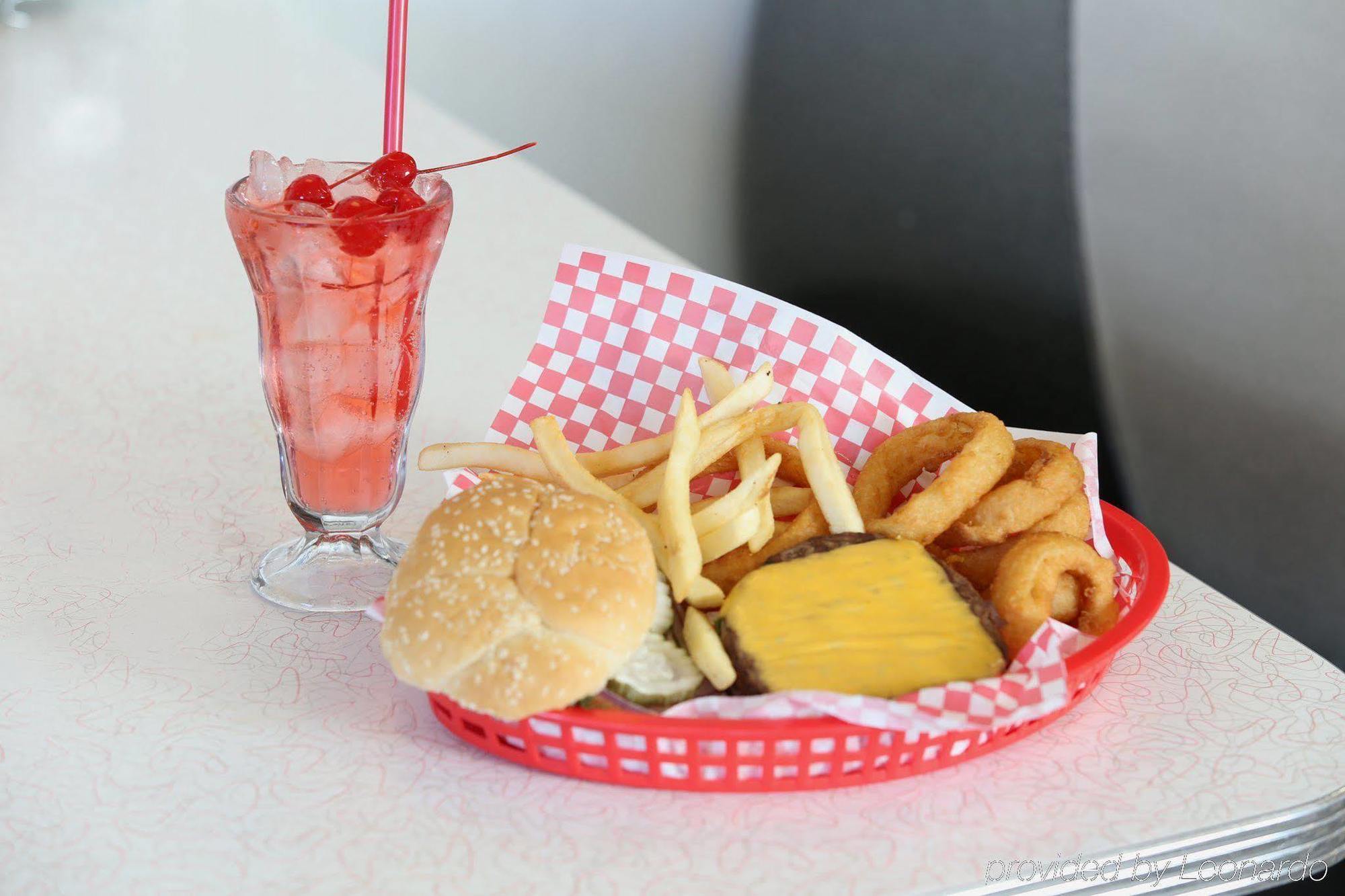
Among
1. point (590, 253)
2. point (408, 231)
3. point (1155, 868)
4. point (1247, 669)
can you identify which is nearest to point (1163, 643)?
point (1247, 669)

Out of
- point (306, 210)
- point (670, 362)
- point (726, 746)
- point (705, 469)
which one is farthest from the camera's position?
point (670, 362)

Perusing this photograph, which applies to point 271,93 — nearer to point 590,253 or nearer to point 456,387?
point 456,387

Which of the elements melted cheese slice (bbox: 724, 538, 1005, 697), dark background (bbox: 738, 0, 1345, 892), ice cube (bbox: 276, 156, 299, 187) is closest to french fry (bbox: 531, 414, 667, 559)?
melted cheese slice (bbox: 724, 538, 1005, 697)

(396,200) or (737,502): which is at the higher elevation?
(396,200)

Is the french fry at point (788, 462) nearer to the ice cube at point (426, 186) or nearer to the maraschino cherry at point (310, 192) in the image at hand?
the ice cube at point (426, 186)

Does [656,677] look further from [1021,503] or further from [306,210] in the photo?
[306,210]

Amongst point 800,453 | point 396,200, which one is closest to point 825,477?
point 800,453

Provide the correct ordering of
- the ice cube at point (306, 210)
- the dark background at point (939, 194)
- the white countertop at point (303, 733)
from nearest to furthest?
the white countertop at point (303, 733)
the ice cube at point (306, 210)
the dark background at point (939, 194)

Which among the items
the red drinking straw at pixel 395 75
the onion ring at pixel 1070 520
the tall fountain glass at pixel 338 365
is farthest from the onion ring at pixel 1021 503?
the red drinking straw at pixel 395 75
